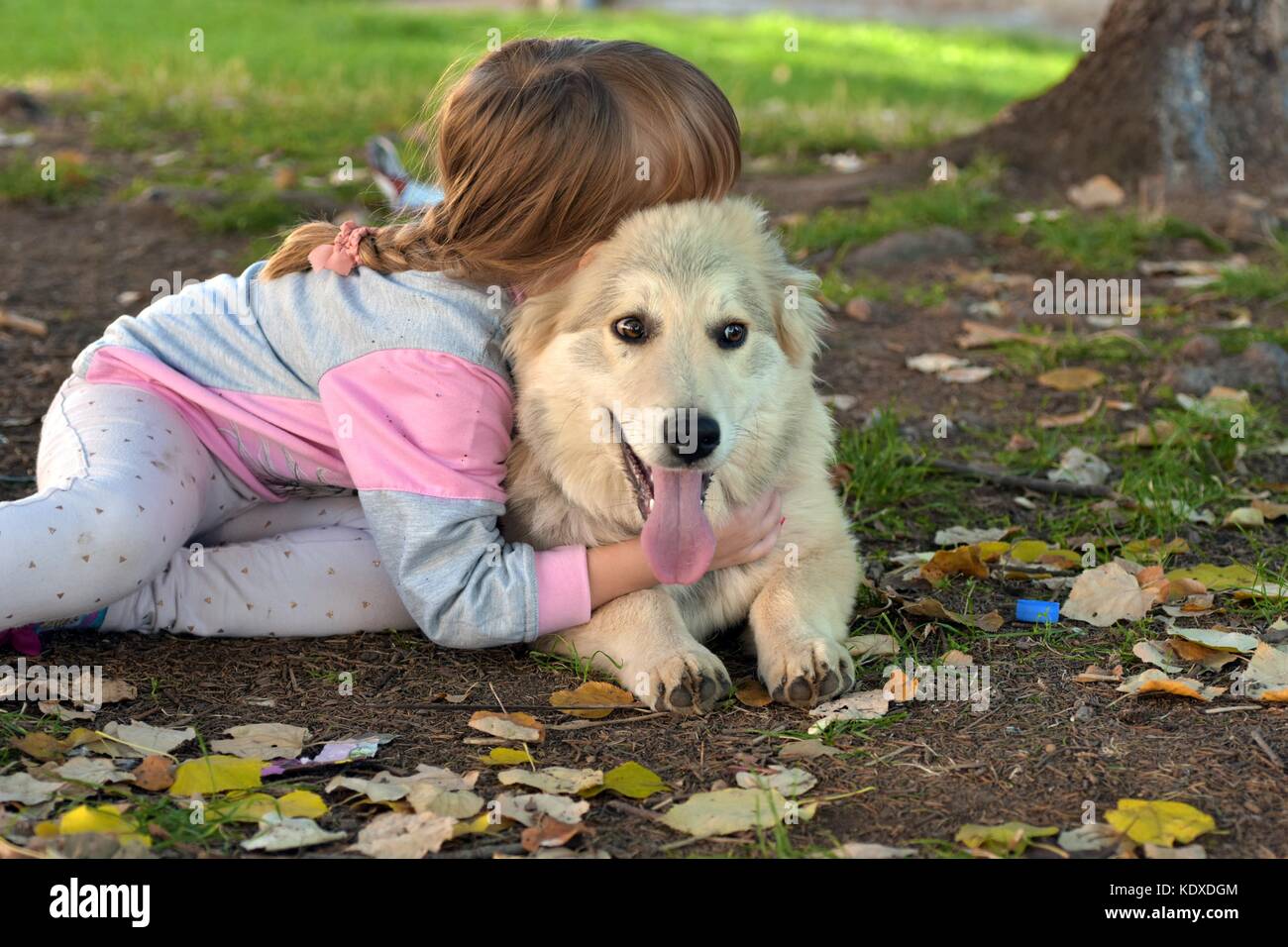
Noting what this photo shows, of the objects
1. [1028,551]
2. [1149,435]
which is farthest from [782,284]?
[1149,435]

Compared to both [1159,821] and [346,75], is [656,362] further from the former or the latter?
[346,75]

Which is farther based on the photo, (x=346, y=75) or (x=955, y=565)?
(x=346, y=75)

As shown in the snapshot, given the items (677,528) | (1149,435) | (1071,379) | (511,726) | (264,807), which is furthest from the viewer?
(1071,379)

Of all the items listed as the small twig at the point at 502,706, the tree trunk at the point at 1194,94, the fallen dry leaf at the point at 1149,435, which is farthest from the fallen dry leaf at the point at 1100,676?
the tree trunk at the point at 1194,94

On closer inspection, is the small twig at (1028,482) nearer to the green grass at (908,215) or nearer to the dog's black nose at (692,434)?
the dog's black nose at (692,434)

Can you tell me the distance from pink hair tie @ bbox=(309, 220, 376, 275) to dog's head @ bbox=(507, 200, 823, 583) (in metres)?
0.48

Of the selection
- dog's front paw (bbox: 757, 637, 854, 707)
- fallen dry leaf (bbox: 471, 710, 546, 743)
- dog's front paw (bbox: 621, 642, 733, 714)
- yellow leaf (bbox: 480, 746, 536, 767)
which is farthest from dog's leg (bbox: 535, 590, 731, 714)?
yellow leaf (bbox: 480, 746, 536, 767)

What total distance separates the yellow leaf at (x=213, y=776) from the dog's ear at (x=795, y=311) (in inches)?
61.5

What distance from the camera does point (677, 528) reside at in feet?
10.2

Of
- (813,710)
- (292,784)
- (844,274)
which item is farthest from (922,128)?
(292,784)

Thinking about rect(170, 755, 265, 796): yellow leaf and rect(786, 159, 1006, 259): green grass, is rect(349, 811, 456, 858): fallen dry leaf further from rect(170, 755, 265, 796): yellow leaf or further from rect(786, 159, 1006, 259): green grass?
rect(786, 159, 1006, 259): green grass

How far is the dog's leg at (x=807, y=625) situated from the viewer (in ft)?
9.85

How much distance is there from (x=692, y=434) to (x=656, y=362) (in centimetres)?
25

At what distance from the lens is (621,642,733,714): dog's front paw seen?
2961 millimetres
